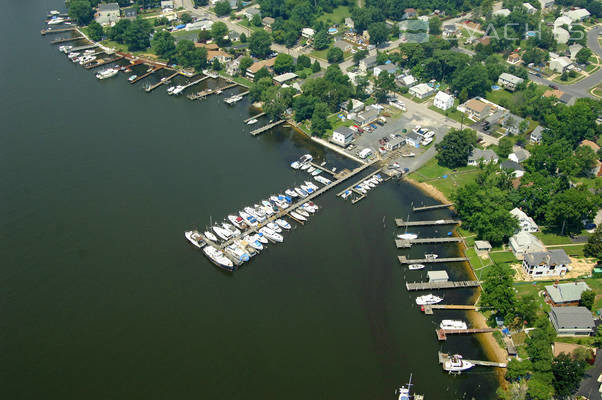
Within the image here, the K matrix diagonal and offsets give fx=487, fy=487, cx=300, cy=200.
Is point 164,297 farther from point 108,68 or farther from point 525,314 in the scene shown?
point 108,68

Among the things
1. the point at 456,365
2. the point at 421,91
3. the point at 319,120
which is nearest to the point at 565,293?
the point at 456,365

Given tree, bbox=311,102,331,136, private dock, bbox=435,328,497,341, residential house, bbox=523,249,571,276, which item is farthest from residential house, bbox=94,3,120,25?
residential house, bbox=523,249,571,276

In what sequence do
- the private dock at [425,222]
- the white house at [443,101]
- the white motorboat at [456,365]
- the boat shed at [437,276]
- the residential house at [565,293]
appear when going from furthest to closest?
the white house at [443,101] → the private dock at [425,222] → the boat shed at [437,276] → the residential house at [565,293] → the white motorboat at [456,365]

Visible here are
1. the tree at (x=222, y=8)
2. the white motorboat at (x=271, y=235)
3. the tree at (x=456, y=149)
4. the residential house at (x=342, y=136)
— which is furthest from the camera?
the tree at (x=222, y=8)

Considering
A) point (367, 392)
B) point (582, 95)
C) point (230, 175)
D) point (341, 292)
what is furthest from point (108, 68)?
point (582, 95)

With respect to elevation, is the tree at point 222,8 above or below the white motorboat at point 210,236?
above

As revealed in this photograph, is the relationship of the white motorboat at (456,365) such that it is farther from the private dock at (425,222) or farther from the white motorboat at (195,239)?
the white motorboat at (195,239)

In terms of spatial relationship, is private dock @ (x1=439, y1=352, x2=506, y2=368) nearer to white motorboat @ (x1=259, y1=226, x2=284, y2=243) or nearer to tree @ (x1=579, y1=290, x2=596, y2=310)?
tree @ (x1=579, y1=290, x2=596, y2=310)

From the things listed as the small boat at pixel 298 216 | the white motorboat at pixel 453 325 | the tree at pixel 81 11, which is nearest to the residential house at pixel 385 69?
the small boat at pixel 298 216
